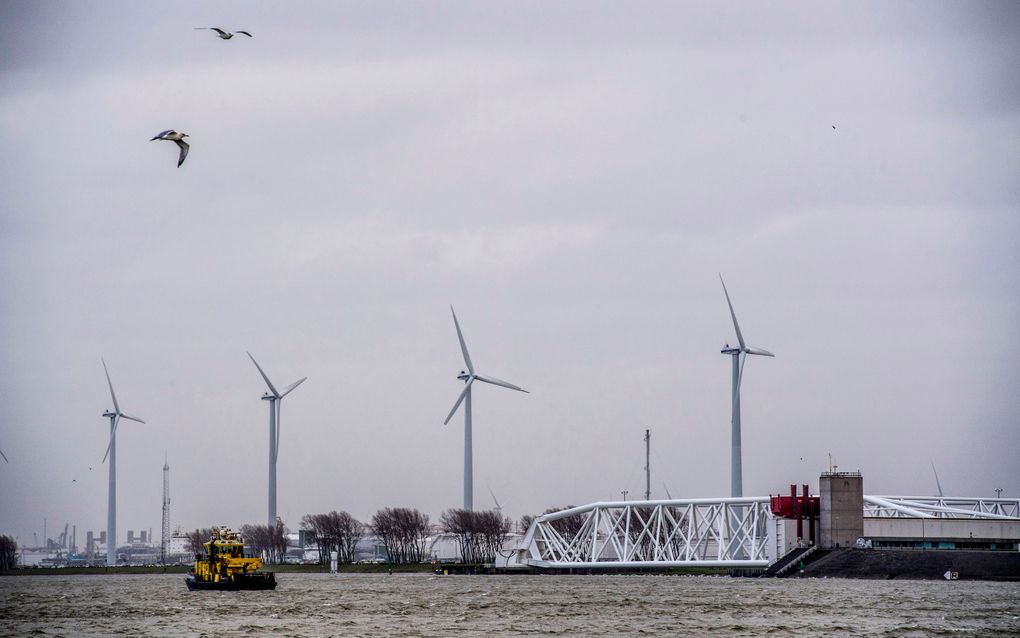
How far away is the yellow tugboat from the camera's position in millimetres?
148375

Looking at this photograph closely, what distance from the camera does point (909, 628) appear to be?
94.8 meters

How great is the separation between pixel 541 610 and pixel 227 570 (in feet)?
147

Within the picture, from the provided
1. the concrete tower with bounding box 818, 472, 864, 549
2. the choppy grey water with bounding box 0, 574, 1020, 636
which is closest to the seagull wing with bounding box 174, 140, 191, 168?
the choppy grey water with bounding box 0, 574, 1020, 636

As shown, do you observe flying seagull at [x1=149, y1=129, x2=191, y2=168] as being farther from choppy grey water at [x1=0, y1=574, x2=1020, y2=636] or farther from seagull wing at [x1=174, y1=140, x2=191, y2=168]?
choppy grey water at [x1=0, y1=574, x2=1020, y2=636]

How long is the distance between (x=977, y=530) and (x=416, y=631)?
10586cm

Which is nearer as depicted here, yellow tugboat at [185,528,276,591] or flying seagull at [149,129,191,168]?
flying seagull at [149,129,191,168]

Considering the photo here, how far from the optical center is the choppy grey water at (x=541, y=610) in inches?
3765

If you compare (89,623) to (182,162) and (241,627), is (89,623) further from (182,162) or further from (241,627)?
(182,162)

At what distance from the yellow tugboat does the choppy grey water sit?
5.33ft

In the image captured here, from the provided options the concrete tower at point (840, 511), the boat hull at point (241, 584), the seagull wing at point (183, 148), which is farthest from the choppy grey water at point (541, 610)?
the seagull wing at point (183, 148)

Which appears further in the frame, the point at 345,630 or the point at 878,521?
the point at 878,521

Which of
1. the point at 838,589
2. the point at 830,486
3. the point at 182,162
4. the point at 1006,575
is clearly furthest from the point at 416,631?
the point at 830,486

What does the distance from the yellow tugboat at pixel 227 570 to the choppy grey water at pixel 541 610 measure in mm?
1624

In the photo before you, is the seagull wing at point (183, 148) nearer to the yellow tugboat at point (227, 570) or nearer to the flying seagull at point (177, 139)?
the flying seagull at point (177, 139)
